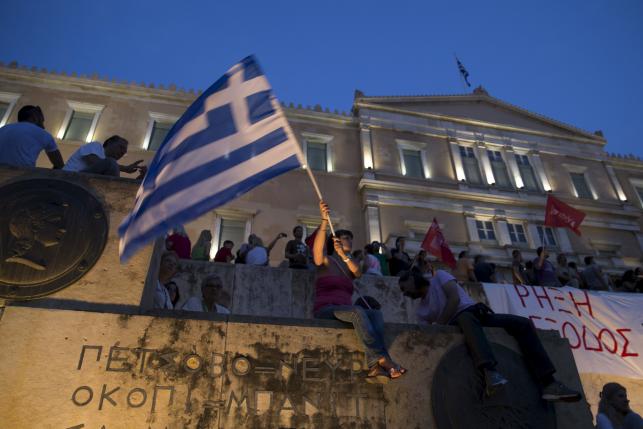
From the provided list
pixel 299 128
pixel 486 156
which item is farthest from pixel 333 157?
pixel 486 156

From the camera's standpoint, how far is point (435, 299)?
14.9 ft

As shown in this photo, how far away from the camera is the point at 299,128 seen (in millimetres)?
20547

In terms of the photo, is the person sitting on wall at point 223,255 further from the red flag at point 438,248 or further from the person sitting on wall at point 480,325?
the person sitting on wall at point 480,325

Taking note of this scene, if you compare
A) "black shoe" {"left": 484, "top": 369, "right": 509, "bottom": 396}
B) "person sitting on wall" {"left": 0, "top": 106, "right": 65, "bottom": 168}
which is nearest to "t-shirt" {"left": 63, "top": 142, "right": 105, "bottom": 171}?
"person sitting on wall" {"left": 0, "top": 106, "right": 65, "bottom": 168}

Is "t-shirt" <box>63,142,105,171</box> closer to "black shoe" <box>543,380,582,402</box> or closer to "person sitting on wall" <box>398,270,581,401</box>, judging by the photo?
"person sitting on wall" <box>398,270,581,401</box>

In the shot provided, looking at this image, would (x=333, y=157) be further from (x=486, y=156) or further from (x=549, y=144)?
(x=549, y=144)

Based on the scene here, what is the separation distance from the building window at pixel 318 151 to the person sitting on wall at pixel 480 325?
1541 centimetres

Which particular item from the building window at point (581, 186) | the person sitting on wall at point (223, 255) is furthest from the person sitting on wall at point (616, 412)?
the building window at point (581, 186)

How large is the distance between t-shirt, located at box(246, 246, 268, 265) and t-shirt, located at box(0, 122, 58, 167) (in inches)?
185

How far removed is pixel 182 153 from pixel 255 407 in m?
2.23

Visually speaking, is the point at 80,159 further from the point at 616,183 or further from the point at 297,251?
the point at 616,183

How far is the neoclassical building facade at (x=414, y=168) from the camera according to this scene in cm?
1806

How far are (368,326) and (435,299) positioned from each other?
3.65 ft

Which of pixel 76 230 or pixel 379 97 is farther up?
pixel 379 97
